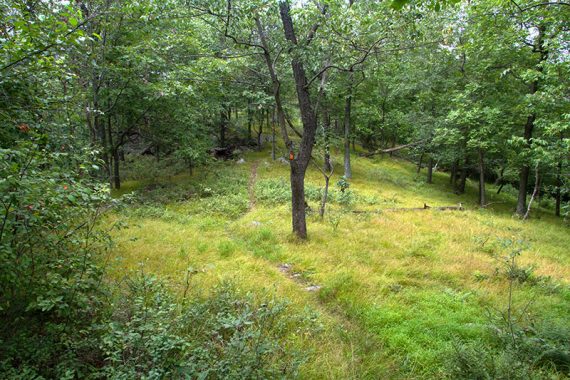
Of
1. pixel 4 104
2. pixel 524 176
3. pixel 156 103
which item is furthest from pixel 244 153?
pixel 4 104

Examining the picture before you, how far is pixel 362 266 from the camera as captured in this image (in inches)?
330

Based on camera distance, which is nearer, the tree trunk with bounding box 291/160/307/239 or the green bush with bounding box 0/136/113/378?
the green bush with bounding box 0/136/113/378

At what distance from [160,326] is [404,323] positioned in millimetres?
4263

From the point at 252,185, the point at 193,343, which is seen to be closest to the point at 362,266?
the point at 193,343

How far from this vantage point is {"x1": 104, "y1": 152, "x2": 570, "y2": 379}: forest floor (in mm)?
5192

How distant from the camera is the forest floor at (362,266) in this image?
519cm

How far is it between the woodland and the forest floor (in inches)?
2.3

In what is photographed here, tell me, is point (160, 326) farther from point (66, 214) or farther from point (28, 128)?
point (28, 128)

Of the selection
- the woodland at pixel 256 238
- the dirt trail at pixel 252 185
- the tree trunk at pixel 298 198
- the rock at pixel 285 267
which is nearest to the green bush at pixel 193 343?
the woodland at pixel 256 238

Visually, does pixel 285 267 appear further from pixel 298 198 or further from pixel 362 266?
pixel 298 198

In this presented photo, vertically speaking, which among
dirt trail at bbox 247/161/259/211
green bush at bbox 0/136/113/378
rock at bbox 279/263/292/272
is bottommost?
rock at bbox 279/263/292/272

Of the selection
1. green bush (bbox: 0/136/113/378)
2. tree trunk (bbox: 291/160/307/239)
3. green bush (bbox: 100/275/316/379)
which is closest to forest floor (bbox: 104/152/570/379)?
tree trunk (bbox: 291/160/307/239)

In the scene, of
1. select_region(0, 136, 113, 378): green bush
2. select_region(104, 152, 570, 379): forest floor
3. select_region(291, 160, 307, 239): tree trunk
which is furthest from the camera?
select_region(291, 160, 307, 239): tree trunk

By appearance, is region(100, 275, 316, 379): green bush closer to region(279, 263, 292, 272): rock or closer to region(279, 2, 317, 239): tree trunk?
region(279, 263, 292, 272): rock
